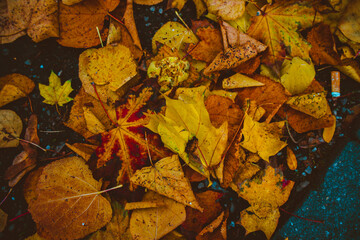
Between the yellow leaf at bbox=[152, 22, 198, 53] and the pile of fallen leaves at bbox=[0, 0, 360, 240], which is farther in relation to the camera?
the yellow leaf at bbox=[152, 22, 198, 53]

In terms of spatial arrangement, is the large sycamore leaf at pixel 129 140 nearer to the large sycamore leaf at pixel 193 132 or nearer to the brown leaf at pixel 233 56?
the large sycamore leaf at pixel 193 132

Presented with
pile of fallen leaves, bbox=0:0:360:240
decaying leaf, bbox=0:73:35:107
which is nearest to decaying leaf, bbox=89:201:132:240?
pile of fallen leaves, bbox=0:0:360:240

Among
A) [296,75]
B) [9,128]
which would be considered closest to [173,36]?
[296,75]

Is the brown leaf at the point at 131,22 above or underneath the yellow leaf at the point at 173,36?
above

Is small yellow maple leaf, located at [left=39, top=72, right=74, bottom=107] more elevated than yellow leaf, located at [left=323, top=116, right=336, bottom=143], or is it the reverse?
small yellow maple leaf, located at [left=39, top=72, right=74, bottom=107]

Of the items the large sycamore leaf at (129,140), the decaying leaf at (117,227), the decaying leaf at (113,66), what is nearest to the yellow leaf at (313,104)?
the large sycamore leaf at (129,140)

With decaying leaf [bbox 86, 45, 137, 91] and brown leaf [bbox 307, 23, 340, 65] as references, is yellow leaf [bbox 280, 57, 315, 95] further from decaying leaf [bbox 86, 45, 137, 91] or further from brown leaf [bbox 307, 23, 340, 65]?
decaying leaf [bbox 86, 45, 137, 91]
